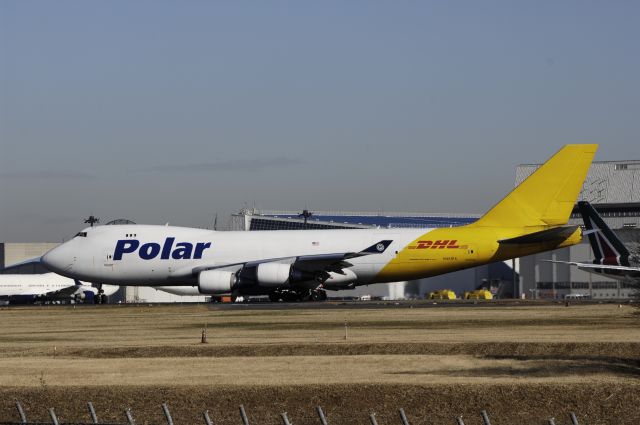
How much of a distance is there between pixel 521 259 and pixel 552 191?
2896 centimetres

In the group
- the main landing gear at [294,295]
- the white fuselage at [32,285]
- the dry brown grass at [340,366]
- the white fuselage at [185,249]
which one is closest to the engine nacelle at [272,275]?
the white fuselage at [185,249]

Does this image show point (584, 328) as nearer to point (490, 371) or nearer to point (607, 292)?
point (490, 371)

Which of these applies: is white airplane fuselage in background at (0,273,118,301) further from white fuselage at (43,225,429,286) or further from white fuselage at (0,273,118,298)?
white fuselage at (43,225,429,286)

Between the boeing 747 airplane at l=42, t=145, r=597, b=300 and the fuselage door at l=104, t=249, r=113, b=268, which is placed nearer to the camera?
the boeing 747 airplane at l=42, t=145, r=597, b=300

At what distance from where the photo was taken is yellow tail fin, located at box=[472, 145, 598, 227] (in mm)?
67625

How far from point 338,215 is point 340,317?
103411 mm

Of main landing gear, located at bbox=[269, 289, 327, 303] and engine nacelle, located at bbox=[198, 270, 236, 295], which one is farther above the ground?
engine nacelle, located at bbox=[198, 270, 236, 295]

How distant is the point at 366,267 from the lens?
67938 millimetres

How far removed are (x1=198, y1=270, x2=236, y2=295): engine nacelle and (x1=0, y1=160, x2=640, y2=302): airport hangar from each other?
19.4 m

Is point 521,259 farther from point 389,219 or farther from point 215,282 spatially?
point 389,219

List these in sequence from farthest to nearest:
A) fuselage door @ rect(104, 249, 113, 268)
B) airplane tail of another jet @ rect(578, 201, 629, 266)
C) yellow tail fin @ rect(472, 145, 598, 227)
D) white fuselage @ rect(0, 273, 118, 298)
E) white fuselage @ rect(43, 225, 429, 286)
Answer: white fuselage @ rect(0, 273, 118, 298), fuselage door @ rect(104, 249, 113, 268), white fuselage @ rect(43, 225, 429, 286), yellow tail fin @ rect(472, 145, 598, 227), airplane tail of another jet @ rect(578, 201, 629, 266)

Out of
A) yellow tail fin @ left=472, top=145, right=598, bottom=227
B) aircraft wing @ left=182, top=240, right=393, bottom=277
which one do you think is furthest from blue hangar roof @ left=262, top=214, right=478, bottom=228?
aircraft wing @ left=182, top=240, right=393, bottom=277

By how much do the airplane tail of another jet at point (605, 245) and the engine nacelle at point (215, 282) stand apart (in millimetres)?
20787

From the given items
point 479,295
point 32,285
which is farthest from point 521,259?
point 32,285
